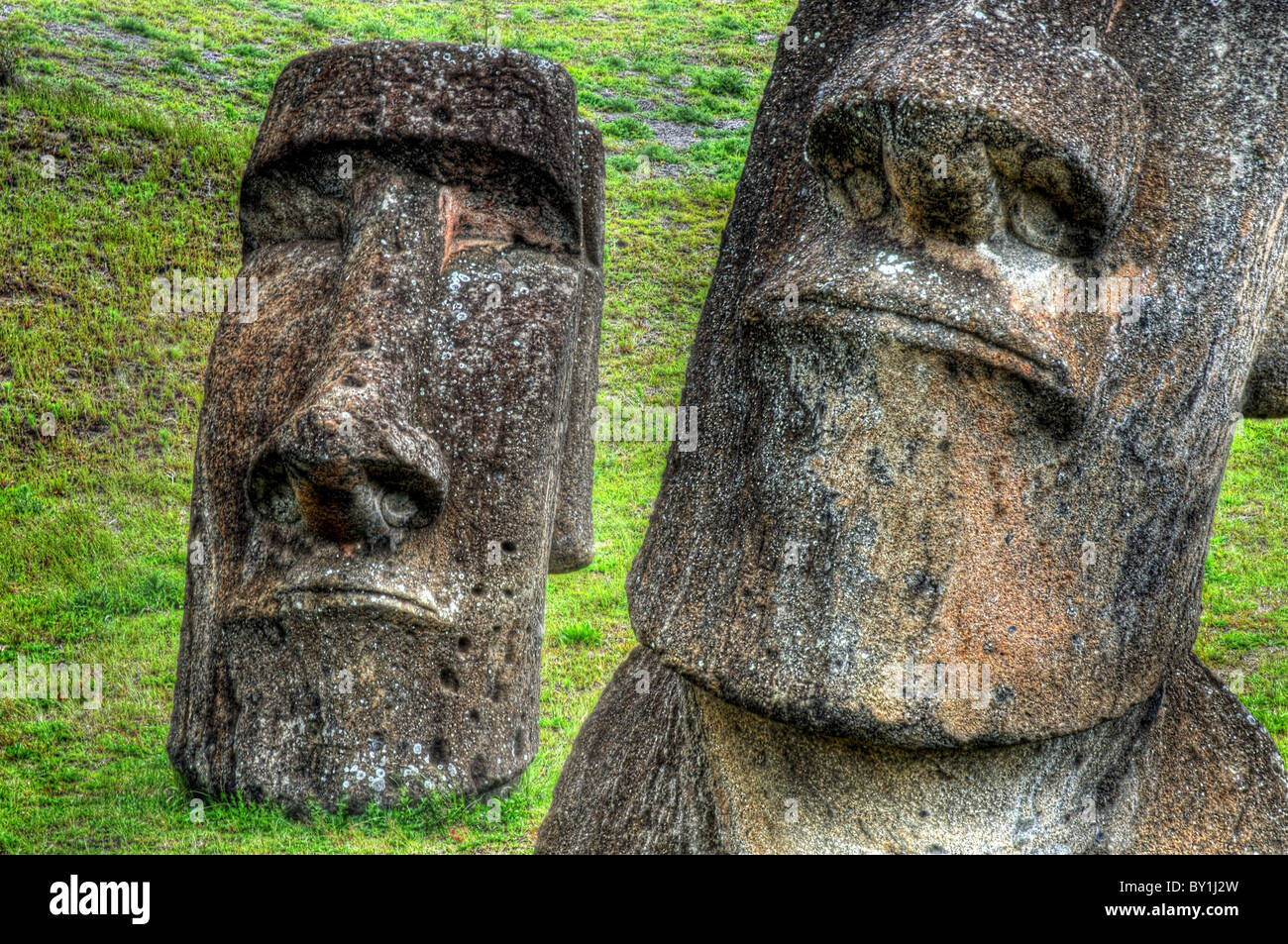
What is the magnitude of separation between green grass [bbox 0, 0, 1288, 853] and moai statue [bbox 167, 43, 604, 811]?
299 millimetres

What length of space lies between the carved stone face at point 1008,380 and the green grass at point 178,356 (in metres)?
2.60

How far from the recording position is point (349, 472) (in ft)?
13.2

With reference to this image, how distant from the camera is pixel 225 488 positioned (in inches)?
179

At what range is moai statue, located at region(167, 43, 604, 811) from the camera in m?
4.38

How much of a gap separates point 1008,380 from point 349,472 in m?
2.30

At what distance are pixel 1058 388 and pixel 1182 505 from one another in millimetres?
333

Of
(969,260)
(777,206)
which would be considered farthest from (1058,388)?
(777,206)

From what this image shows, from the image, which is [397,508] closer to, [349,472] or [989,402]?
[349,472]

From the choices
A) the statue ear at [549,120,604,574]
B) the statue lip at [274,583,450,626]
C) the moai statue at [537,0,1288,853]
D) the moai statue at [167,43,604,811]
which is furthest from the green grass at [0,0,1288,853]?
the moai statue at [537,0,1288,853]

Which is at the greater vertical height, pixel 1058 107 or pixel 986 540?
pixel 1058 107

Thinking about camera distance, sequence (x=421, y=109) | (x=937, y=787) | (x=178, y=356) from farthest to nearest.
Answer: (x=178, y=356) → (x=421, y=109) → (x=937, y=787)

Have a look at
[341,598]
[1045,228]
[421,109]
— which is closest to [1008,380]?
[1045,228]
